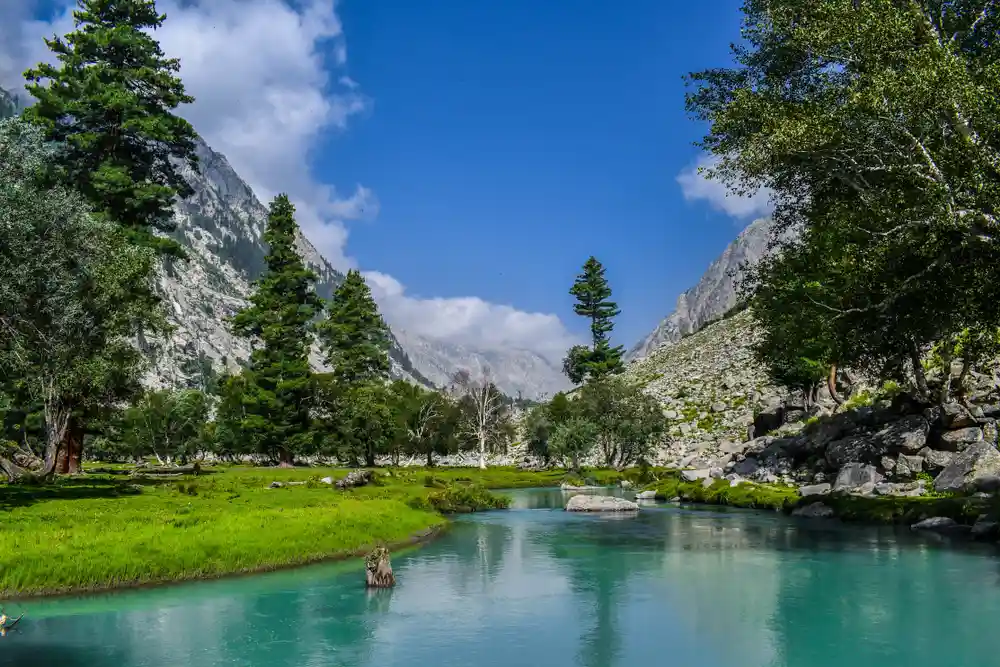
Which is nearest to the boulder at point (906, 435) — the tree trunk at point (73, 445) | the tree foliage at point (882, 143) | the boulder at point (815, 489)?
the boulder at point (815, 489)

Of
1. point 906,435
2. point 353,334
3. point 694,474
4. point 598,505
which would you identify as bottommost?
point 598,505

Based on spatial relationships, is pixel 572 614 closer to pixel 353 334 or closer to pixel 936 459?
pixel 936 459

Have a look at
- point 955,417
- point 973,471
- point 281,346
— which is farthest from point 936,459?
point 281,346

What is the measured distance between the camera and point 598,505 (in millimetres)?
61375

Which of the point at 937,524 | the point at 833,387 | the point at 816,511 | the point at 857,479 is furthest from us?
the point at 833,387

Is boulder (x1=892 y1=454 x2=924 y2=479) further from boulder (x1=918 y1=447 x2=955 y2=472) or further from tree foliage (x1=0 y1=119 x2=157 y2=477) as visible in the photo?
tree foliage (x1=0 y1=119 x2=157 y2=477)

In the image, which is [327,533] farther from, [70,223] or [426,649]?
[70,223]

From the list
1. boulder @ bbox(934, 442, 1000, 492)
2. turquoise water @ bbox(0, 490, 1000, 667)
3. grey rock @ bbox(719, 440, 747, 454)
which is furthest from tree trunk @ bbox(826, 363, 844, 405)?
turquoise water @ bbox(0, 490, 1000, 667)

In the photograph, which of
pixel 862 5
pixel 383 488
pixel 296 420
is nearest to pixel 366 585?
pixel 862 5

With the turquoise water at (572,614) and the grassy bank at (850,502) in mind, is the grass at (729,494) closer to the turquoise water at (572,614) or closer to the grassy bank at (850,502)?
the grassy bank at (850,502)

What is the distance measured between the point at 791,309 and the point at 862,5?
24082 mm

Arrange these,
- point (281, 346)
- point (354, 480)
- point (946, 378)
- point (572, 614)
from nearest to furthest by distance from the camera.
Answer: point (572, 614) < point (946, 378) < point (354, 480) < point (281, 346)

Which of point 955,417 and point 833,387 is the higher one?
point 833,387

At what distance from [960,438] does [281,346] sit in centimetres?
7613
